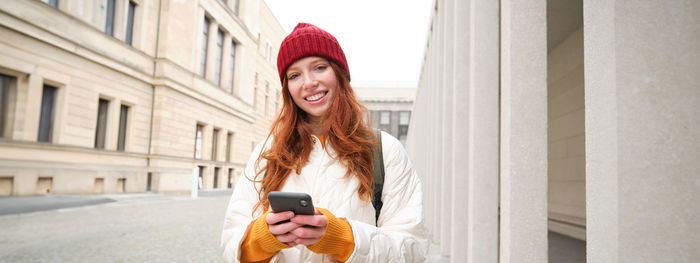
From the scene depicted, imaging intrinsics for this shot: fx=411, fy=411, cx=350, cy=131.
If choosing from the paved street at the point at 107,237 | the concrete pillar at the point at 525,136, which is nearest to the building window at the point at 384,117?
the paved street at the point at 107,237

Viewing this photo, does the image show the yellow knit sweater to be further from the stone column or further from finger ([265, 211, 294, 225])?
the stone column

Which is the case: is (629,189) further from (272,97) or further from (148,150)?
(272,97)

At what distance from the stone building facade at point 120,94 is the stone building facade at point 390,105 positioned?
89.5ft

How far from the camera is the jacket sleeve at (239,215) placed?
1646 millimetres

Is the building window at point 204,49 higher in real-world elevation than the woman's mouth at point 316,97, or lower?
higher

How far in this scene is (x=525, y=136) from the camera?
7.54 ft

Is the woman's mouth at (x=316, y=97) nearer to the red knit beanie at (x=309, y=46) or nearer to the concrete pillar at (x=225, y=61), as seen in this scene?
the red knit beanie at (x=309, y=46)

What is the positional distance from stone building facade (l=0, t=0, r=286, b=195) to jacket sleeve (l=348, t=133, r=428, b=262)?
44.0ft

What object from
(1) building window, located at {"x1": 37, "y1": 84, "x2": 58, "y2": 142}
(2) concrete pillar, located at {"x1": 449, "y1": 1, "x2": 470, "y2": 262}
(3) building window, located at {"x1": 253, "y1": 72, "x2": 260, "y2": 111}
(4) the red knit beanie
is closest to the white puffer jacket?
(4) the red knit beanie

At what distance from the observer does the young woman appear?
151 centimetres

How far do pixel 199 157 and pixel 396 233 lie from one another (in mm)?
22307

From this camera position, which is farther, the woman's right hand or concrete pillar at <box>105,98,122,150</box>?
concrete pillar at <box>105,98,122,150</box>

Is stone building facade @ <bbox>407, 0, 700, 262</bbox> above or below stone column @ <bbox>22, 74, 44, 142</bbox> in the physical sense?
below

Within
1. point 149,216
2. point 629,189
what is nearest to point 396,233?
point 629,189
